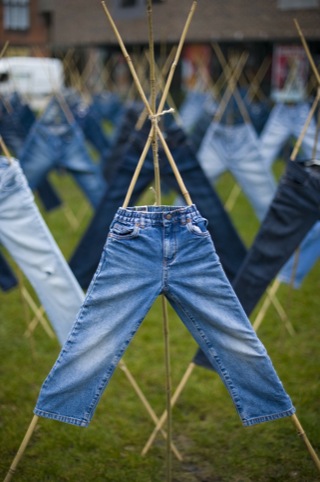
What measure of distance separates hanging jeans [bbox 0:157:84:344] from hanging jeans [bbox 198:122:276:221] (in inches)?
123

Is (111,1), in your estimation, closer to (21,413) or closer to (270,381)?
(21,413)

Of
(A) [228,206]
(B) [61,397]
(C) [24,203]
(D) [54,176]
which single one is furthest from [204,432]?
(D) [54,176]

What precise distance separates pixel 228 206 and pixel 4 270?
530 cm

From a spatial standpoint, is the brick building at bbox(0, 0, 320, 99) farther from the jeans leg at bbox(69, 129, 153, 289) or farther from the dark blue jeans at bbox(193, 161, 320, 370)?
the dark blue jeans at bbox(193, 161, 320, 370)

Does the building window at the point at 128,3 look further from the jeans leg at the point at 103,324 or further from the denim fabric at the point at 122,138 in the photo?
the jeans leg at the point at 103,324

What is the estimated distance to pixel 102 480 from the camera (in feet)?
11.5

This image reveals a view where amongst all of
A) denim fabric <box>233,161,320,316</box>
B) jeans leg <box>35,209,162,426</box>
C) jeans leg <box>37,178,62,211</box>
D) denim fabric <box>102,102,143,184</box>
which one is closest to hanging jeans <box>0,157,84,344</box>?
jeans leg <box>35,209,162,426</box>

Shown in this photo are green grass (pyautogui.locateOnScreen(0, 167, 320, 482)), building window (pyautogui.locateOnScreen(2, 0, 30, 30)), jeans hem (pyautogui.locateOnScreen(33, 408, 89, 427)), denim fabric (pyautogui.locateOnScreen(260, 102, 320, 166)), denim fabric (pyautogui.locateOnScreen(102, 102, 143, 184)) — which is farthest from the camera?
building window (pyautogui.locateOnScreen(2, 0, 30, 30))

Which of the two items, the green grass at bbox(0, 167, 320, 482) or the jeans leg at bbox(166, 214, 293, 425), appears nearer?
the jeans leg at bbox(166, 214, 293, 425)

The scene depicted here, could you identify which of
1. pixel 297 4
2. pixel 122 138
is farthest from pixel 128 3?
pixel 122 138

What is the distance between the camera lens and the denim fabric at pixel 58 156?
6.57 metres

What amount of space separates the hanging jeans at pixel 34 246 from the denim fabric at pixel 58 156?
316cm

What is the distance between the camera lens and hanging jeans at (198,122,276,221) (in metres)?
6.23

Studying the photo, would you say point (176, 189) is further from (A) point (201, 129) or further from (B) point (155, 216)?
(A) point (201, 129)
